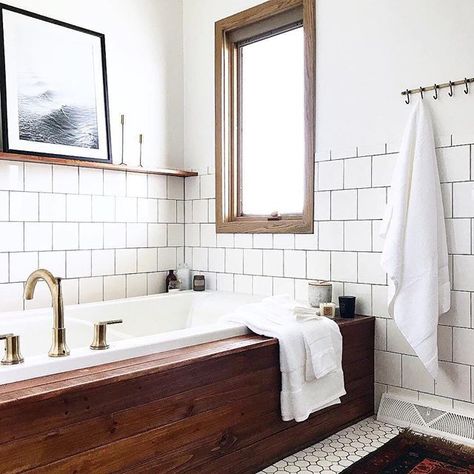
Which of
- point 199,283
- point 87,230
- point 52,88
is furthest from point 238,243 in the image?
point 52,88

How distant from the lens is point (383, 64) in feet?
8.85

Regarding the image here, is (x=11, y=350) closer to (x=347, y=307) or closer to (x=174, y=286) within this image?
(x=347, y=307)

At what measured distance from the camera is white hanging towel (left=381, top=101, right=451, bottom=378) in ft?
7.85

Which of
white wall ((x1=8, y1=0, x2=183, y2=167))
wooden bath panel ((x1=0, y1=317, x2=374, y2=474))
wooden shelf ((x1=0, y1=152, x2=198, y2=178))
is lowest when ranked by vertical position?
wooden bath panel ((x1=0, y1=317, x2=374, y2=474))

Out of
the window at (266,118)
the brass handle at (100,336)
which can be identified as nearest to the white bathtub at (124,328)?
the brass handle at (100,336)

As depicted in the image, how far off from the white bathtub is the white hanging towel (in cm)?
75

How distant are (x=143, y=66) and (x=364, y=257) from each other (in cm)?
→ 181

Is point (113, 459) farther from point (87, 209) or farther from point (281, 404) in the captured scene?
point (87, 209)

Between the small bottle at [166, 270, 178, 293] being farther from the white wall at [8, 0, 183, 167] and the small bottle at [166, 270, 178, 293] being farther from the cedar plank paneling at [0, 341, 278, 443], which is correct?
the cedar plank paneling at [0, 341, 278, 443]

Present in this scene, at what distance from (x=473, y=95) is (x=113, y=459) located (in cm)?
205

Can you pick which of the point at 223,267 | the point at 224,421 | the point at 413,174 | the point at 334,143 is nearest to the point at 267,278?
the point at 223,267

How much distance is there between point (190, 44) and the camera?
3639 millimetres

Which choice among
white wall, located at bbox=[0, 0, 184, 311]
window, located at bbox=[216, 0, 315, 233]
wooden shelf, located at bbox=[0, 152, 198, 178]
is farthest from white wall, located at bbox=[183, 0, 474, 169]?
wooden shelf, located at bbox=[0, 152, 198, 178]

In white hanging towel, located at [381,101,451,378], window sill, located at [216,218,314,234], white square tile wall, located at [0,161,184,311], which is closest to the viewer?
white hanging towel, located at [381,101,451,378]
